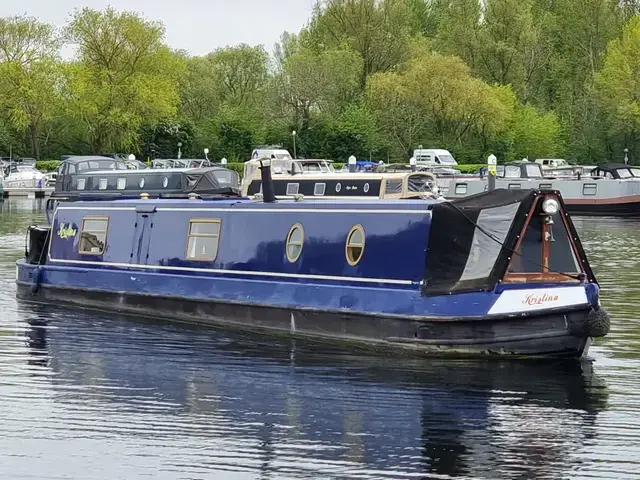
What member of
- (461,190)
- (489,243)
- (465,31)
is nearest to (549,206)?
(489,243)

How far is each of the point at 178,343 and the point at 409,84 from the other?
4837cm

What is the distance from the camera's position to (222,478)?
943 cm

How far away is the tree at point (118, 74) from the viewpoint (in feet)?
220

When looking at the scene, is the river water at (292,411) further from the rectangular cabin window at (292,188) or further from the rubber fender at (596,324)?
the rectangular cabin window at (292,188)

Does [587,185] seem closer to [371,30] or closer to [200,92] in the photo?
[371,30]

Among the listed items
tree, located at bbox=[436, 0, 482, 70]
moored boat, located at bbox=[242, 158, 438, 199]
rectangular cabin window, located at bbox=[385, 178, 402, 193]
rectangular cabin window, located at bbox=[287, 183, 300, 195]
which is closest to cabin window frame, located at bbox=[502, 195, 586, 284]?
moored boat, located at bbox=[242, 158, 438, 199]

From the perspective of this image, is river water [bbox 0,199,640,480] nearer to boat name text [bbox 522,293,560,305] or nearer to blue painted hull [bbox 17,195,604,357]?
blue painted hull [bbox 17,195,604,357]

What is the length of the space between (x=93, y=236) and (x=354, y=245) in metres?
5.84

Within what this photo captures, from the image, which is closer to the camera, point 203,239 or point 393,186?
point 203,239

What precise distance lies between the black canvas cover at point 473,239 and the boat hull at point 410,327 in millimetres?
492

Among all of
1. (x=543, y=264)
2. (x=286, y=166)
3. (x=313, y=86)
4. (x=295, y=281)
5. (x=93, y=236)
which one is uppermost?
(x=313, y=86)

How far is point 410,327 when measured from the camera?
14039 mm

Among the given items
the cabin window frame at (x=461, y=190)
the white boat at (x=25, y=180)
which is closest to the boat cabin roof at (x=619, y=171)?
the cabin window frame at (x=461, y=190)

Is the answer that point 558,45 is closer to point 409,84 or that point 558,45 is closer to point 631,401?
point 409,84
